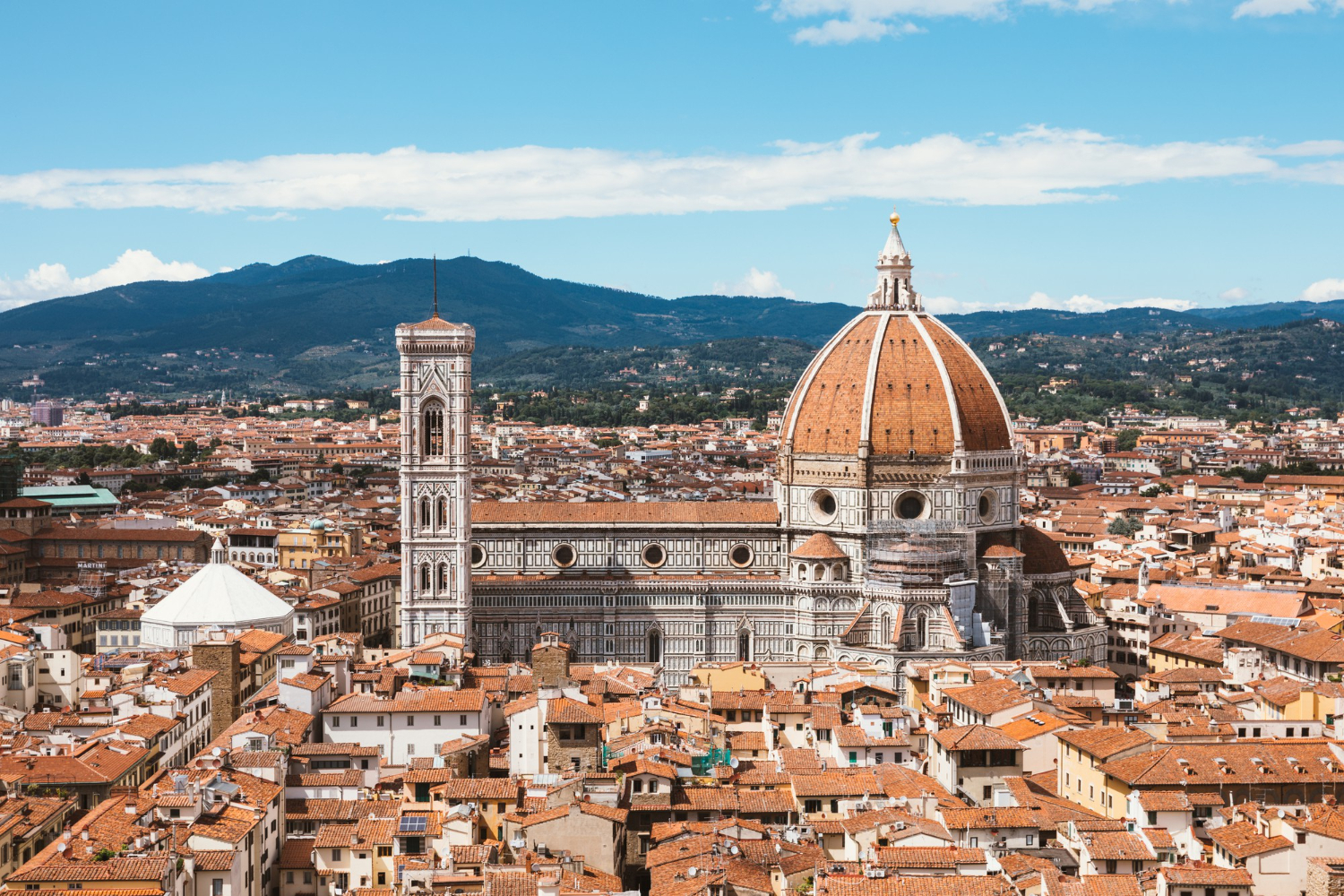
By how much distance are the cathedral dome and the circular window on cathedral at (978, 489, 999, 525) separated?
1665mm

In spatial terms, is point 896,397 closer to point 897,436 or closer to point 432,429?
point 897,436

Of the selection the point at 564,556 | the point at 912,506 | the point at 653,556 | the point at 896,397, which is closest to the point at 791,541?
the point at 912,506

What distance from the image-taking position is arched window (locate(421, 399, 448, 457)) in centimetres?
6297

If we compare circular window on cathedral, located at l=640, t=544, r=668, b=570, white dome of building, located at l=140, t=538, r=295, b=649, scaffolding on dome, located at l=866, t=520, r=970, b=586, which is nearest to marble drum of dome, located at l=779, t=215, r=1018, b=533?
scaffolding on dome, located at l=866, t=520, r=970, b=586

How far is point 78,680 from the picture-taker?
51.8 meters

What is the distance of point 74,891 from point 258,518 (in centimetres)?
6587

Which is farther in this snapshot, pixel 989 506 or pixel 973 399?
pixel 973 399

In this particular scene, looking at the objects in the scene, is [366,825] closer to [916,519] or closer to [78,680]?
[78,680]

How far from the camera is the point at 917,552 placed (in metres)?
59.2

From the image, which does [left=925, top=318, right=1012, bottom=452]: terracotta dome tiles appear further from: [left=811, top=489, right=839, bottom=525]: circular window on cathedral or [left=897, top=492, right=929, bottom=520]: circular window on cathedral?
[left=811, top=489, right=839, bottom=525]: circular window on cathedral

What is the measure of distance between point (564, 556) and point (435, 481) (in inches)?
226

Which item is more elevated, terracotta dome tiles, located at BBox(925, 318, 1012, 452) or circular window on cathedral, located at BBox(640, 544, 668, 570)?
terracotta dome tiles, located at BBox(925, 318, 1012, 452)

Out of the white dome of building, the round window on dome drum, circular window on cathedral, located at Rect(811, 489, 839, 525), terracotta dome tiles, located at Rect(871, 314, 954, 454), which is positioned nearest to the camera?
the white dome of building

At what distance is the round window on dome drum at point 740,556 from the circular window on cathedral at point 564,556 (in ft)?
19.0
